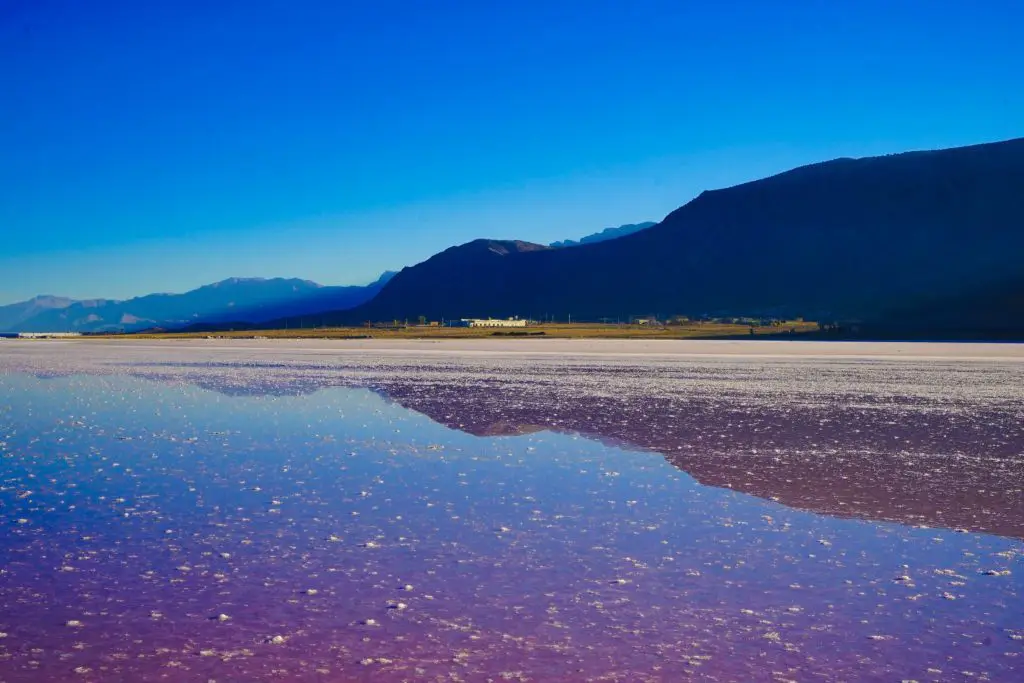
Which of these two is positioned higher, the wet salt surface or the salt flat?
→ the wet salt surface

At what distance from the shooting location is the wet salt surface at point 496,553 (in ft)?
19.0

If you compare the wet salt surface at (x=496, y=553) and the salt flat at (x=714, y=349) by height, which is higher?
the wet salt surface at (x=496, y=553)

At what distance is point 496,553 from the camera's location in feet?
27.0

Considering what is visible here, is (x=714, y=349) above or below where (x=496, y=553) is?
below

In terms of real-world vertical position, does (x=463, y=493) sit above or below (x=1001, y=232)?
below

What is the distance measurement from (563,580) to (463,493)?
12.5ft

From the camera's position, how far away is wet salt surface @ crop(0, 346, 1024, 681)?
19.0 ft

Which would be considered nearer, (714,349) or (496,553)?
(496,553)

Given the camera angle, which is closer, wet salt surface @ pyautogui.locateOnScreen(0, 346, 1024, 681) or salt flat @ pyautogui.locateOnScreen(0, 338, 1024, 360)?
wet salt surface @ pyautogui.locateOnScreen(0, 346, 1024, 681)

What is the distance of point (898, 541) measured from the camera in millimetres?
8766

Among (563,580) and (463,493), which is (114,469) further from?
(563,580)

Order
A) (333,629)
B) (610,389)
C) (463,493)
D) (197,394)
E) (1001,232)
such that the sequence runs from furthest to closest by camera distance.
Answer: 1. (1001,232)
2. (610,389)
3. (197,394)
4. (463,493)
5. (333,629)

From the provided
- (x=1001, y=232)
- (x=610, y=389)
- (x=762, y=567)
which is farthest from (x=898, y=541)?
(x=1001, y=232)

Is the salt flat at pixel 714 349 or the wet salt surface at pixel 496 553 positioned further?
the salt flat at pixel 714 349
